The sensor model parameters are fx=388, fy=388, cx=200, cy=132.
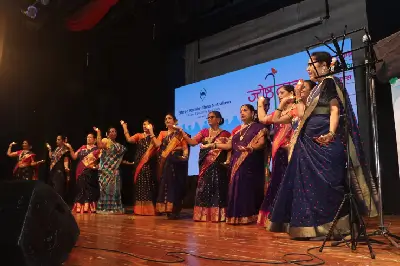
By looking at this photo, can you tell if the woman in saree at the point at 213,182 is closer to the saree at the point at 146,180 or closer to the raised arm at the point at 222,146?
the raised arm at the point at 222,146

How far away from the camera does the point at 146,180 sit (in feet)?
18.0

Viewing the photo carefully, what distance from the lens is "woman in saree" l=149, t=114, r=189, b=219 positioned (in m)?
4.85

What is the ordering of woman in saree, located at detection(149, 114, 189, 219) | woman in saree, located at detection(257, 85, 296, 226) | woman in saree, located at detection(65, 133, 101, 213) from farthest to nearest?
woman in saree, located at detection(65, 133, 101, 213) < woman in saree, located at detection(149, 114, 189, 219) < woman in saree, located at detection(257, 85, 296, 226)

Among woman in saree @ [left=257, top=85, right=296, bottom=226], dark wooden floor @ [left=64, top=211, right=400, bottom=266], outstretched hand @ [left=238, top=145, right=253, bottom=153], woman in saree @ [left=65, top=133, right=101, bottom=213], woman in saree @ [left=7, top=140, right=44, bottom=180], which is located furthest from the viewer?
woman in saree @ [left=7, top=140, right=44, bottom=180]

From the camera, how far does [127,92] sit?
7566 millimetres

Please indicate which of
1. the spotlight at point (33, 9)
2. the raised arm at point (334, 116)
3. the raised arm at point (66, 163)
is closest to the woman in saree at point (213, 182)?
the raised arm at point (334, 116)

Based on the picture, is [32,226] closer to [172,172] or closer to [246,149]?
[246,149]

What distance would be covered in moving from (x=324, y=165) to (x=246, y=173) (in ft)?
4.63

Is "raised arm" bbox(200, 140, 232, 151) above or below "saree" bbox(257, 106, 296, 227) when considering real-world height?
above

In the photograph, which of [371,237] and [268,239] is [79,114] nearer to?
[268,239]

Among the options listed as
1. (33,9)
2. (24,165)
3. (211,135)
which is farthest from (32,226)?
(24,165)

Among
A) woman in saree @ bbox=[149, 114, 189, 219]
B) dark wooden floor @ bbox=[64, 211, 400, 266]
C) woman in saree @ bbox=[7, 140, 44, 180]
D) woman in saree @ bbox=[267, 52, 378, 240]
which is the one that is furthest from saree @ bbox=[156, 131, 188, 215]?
woman in saree @ bbox=[7, 140, 44, 180]

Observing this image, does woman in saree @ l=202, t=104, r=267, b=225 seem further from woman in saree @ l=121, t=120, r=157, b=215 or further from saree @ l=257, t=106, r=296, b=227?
woman in saree @ l=121, t=120, r=157, b=215

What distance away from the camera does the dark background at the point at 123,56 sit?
593 cm
